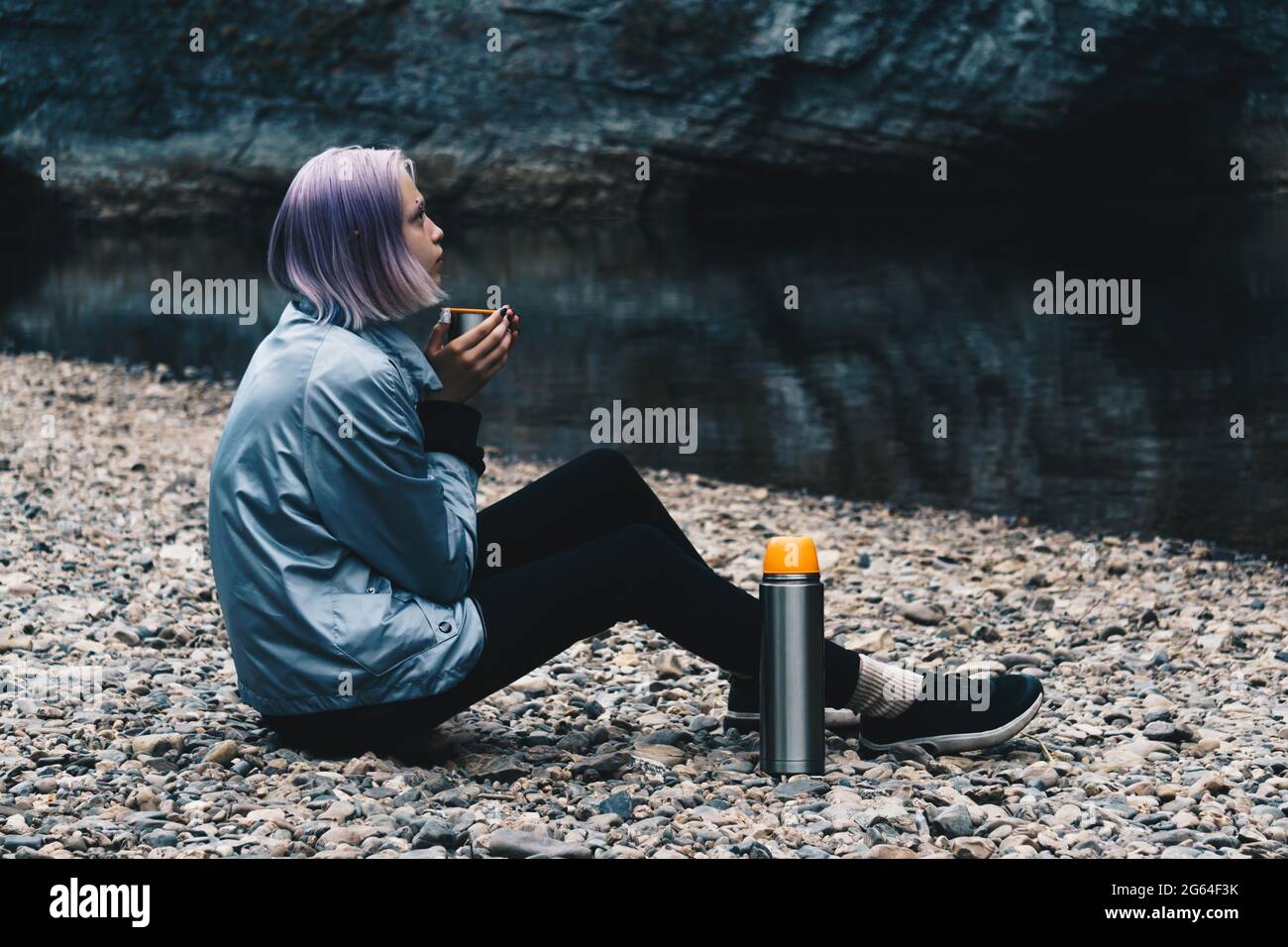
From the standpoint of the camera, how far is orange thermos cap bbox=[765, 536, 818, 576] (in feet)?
12.9

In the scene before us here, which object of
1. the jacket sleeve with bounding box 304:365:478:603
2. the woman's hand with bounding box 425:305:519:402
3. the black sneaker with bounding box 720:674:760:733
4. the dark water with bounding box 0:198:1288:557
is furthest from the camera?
the dark water with bounding box 0:198:1288:557

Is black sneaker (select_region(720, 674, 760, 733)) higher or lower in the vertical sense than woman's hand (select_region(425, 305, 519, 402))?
lower

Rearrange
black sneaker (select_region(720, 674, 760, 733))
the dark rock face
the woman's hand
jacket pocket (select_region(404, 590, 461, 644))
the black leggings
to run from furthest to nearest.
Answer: the dark rock face → black sneaker (select_region(720, 674, 760, 733)) → the woman's hand → the black leggings → jacket pocket (select_region(404, 590, 461, 644))

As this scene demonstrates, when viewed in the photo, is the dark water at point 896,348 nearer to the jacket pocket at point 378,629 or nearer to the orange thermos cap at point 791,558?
the orange thermos cap at point 791,558

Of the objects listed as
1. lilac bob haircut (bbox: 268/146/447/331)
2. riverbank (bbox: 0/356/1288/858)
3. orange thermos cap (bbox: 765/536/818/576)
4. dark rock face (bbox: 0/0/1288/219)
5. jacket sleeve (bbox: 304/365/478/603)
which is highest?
dark rock face (bbox: 0/0/1288/219)

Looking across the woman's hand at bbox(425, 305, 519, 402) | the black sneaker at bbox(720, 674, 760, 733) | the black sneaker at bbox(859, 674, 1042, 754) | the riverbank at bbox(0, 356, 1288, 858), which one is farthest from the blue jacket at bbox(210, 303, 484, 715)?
Answer: the black sneaker at bbox(859, 674, 1042, 754)

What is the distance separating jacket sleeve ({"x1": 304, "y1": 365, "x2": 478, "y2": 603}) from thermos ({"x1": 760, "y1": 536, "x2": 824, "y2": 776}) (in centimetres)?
80

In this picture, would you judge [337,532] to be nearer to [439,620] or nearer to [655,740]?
[439,620]

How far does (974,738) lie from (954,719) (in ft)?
0.24

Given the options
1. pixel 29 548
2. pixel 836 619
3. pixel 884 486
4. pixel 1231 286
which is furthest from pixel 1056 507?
pixel 1231 286

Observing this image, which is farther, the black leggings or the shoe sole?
the shoe sole

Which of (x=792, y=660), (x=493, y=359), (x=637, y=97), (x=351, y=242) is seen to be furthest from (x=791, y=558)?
(x=637, y=97)

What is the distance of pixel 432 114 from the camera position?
39.7 m

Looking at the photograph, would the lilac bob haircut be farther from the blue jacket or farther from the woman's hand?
the woman's hand
